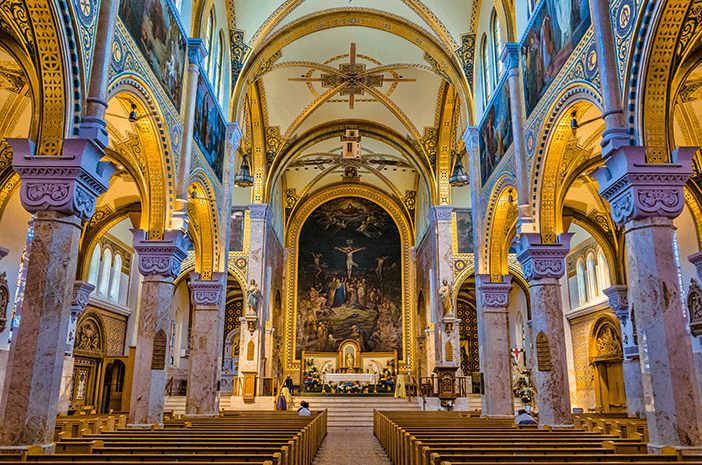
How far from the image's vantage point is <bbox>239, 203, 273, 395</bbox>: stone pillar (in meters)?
21.6

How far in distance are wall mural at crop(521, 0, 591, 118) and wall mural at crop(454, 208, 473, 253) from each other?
11284 mm

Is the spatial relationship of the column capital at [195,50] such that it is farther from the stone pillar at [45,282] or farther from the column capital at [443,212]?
the column capital at [443,212]

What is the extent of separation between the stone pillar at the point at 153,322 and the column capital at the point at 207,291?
123 inches

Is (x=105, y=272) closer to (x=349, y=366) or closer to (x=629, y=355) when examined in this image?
(x=349, y=366)

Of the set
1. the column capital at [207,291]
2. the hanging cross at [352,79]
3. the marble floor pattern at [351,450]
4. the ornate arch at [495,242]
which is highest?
the hanging cross at [352,79]

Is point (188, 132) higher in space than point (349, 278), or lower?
lower

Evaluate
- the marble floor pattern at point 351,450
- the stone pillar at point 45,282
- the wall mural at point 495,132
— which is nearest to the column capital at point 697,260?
the wall mural at point 495,132

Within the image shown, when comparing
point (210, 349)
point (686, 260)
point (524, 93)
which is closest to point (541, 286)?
point (524, 93)

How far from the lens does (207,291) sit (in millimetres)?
15109

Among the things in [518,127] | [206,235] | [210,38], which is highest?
[210,38]

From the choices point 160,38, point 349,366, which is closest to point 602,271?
point 349,366

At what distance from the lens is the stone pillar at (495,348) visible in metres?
14.1

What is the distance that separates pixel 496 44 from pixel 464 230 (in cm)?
970

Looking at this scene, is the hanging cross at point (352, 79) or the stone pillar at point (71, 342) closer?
the stone pillar at point (71, 342)
